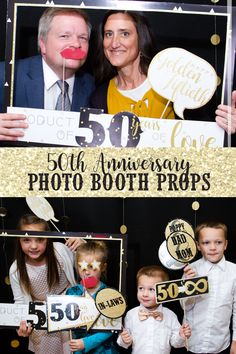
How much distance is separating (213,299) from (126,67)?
26.5 inches

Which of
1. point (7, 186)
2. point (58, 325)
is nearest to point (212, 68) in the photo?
point (7, 186)

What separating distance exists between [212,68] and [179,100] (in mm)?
124

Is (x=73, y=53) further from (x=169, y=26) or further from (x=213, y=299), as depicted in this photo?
(x=213, y=299)

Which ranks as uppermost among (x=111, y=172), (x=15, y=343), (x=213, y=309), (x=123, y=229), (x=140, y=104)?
(x=140, y=104)

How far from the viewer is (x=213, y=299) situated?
164 centimetres

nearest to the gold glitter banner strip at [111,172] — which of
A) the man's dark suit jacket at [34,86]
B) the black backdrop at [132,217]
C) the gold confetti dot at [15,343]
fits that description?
the black backdrop at [132,217]

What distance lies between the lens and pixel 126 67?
1.64m

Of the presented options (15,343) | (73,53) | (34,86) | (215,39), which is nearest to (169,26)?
(215,39)

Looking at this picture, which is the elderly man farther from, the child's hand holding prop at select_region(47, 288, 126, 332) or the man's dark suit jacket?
the child's hand holding prop at select_region(47, 288, 126, 332)

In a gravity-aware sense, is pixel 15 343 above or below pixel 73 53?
below

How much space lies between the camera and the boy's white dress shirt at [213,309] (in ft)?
5.38

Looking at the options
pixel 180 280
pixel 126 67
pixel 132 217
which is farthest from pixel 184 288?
pixel 126 67

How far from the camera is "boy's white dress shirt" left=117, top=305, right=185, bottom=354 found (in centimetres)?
163

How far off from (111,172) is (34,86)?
1.02 feet
